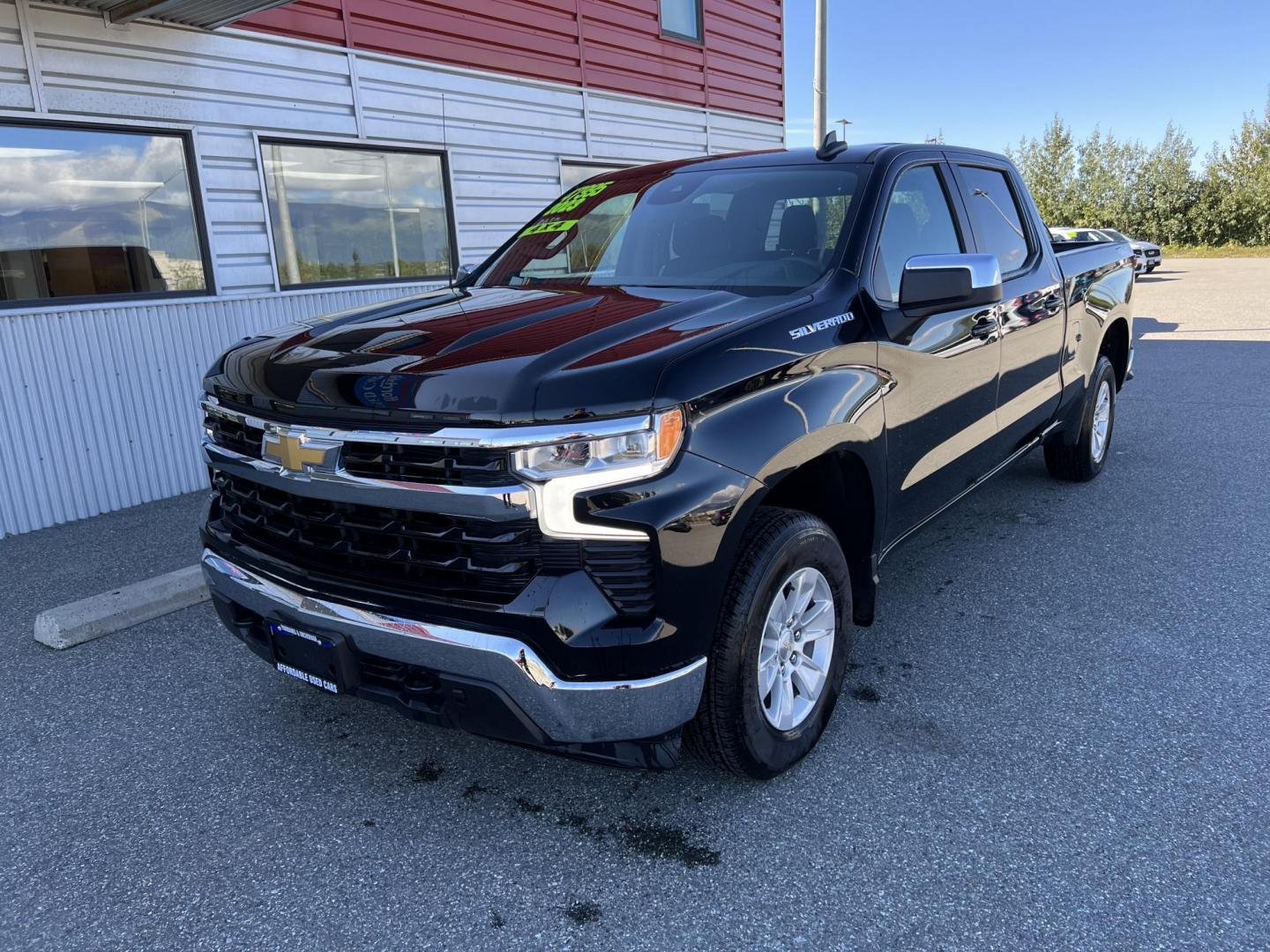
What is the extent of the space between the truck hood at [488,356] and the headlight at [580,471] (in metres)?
0.07

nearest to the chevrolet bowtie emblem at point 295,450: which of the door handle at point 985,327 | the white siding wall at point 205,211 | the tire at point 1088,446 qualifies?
the door handle at point 985,327

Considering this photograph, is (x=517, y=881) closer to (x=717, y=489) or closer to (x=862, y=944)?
(x=862, y=944)

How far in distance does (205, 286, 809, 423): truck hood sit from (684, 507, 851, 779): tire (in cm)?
60

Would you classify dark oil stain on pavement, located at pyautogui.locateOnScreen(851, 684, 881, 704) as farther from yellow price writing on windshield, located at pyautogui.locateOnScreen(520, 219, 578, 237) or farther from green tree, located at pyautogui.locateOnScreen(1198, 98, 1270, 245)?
Result: green tree, located at pyautogui.locateOnScreen(1198, 98, 1270, 245)

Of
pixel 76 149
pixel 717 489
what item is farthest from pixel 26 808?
pixel 76 149

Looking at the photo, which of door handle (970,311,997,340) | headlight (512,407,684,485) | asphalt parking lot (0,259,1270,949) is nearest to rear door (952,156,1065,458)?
door handle (970,311,997,340)

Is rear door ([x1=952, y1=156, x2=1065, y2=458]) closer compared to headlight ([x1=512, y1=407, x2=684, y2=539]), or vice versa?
headlight ([x1=512, y1=407, x2=684, y2=539])

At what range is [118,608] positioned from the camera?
4.04 metres

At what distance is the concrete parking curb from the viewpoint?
390cm

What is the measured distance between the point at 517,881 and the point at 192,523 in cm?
408

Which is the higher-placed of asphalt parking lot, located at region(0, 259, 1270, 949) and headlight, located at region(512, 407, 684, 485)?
headlight, located at region(512, 407, 684, 485)

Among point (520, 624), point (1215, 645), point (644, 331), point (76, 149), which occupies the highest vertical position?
point (76, 149)

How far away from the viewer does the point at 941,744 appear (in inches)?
113

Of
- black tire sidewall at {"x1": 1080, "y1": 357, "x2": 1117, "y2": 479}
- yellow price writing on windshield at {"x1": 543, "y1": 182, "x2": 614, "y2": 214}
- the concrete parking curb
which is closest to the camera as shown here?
the concrete parking curb
